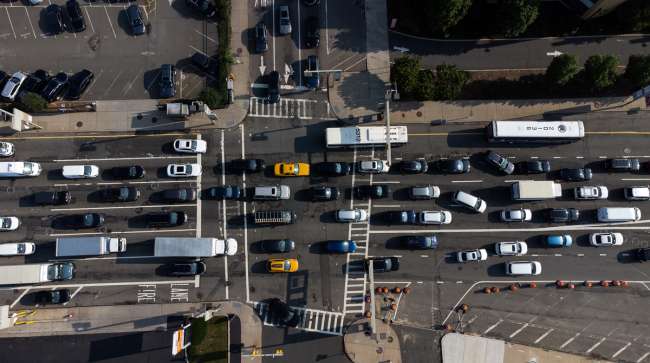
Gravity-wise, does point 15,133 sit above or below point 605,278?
above

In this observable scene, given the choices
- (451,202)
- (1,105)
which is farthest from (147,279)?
(451,202)

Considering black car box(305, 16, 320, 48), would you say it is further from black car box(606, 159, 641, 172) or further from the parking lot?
black car box(606, 159, 641, 172)

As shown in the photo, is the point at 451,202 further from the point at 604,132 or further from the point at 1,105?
the point at 1,105

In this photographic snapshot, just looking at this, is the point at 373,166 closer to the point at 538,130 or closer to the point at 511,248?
the point at 511,248

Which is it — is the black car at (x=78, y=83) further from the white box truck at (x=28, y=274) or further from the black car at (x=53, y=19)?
the white box truck at (x=28, y=274)

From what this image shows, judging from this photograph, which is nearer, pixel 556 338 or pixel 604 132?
pixel 556 338

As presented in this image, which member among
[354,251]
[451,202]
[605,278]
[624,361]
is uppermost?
[451,202]
